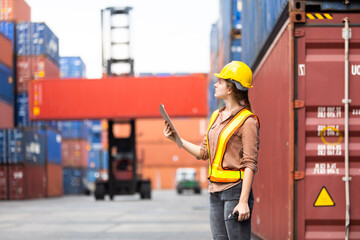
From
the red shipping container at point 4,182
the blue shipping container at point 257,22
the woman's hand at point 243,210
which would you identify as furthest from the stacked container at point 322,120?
the red shipping container at point 4,182

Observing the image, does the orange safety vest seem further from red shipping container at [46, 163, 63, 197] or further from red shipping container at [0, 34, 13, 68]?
red shipping container at [46, 163, 63, 197]

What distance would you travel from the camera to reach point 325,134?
238 inches

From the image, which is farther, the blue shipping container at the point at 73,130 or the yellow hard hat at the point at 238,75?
the blue shipping container at the point at 73,130

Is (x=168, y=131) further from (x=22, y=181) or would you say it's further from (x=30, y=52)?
(x=30, y=52)

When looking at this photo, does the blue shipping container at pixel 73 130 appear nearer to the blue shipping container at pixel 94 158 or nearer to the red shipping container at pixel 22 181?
the red shipping container at pixel 22 181

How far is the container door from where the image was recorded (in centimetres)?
598

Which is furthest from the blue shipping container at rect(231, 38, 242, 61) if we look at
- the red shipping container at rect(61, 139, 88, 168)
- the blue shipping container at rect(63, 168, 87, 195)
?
the red shipping container at rect(61, 139, 88, 168)

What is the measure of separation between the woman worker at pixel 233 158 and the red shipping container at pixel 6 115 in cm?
2921

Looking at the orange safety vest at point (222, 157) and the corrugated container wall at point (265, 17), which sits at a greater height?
the corrugated container wall at point (265, 17)

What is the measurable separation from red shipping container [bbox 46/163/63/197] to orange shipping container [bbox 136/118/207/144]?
23610 millimetres

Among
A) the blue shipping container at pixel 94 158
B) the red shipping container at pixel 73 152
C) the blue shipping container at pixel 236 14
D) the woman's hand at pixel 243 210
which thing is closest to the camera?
the woman's hand at pixel 243 210

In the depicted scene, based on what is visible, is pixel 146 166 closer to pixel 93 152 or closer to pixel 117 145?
pixel 93 152

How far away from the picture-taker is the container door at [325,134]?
598cm

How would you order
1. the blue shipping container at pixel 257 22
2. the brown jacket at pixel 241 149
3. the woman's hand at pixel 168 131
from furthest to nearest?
the blue shipping container at pixel 257 22, the woman's hand at pixel 168 131, the brown jacket at pixel 241 149
